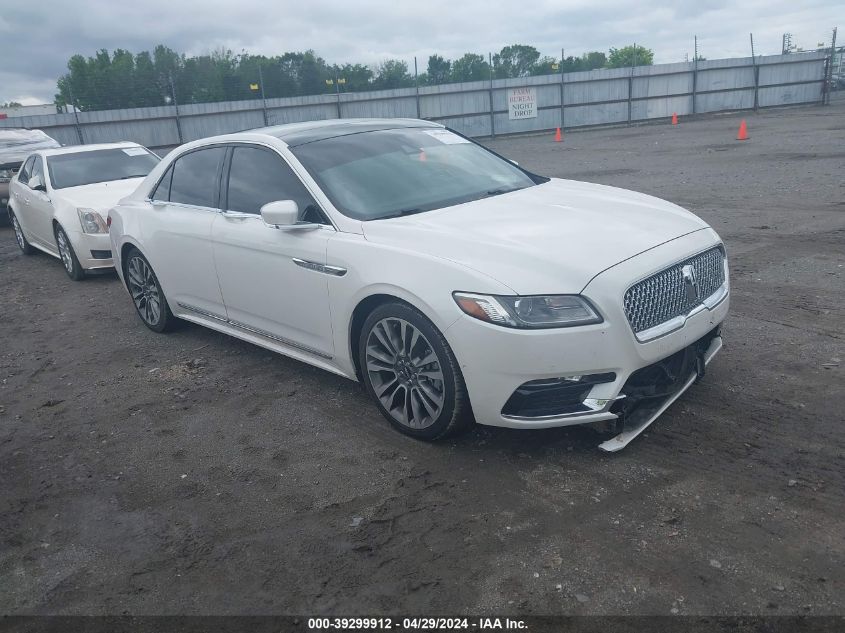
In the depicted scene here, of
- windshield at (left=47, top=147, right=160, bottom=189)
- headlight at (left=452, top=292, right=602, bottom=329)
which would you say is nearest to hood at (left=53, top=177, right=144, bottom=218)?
windshield at (left=47, top=147, right=160, bottom=189)

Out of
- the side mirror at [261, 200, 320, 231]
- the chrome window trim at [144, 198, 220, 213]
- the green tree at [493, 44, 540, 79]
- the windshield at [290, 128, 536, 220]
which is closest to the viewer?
the side mirror at [261, 200, 320, 231]

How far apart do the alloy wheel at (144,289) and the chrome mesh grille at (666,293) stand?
417cm

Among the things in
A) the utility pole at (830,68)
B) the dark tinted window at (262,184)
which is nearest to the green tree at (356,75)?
the utility pole at (830,68)

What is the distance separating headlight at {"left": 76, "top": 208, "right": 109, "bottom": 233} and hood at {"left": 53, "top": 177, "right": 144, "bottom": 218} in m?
0.06

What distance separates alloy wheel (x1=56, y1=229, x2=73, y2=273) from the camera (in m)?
8.88

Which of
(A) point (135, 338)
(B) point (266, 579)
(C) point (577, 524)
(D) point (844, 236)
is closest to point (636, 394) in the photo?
(C) point (577, 524)

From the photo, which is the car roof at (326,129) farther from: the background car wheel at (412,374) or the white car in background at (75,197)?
the white car in background at (75,197)

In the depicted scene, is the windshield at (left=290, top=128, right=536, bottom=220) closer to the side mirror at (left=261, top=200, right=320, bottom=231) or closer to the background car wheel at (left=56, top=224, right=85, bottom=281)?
the side mirror at (left=261, top=200, right=320, bottom=231)

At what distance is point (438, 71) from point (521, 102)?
445 inches

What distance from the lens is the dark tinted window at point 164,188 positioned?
230 inches

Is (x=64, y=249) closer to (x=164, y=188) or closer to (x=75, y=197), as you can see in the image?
(x=75, y=197)

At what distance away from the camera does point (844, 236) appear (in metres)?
7.74

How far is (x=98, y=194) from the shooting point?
29.2 ft

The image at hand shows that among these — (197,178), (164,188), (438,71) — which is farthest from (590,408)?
(438,71)
